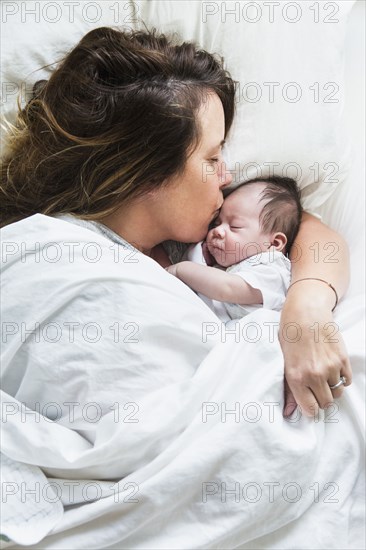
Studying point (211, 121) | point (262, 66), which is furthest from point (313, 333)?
point (262, 66)

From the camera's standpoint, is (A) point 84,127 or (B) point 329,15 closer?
(A) point 84,127

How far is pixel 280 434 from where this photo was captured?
107 cm

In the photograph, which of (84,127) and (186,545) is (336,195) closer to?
(84,127)

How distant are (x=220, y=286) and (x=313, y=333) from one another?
209mm

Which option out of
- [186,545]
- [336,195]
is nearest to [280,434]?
[186,545]

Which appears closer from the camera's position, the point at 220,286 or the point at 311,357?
the point at 311,357

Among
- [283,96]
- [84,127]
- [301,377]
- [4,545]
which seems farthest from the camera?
[283,96]

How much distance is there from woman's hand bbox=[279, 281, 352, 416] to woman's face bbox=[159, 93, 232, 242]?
258 millimetres

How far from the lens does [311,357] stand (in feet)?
3.74

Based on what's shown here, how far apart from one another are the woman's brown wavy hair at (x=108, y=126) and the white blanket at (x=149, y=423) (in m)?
0.16

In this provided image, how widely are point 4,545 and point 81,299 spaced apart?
36cm

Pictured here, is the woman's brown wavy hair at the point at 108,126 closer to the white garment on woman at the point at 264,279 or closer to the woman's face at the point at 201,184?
the woman's face at the point at 201,184

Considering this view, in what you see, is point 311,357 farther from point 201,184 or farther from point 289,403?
point 201,184

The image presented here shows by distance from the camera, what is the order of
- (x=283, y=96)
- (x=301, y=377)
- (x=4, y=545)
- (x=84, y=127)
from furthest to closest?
(x=283, y=96), (x=84, y=127), (x=301, y=377), (x=4, y=545)
